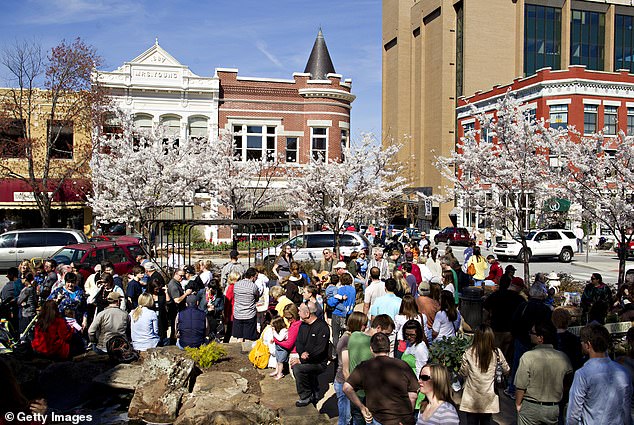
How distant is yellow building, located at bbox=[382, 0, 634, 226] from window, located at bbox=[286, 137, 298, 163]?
22800mm

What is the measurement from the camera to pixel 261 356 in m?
10.5

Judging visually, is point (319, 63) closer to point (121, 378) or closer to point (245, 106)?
point (245, 106)

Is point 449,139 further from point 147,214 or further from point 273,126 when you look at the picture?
point 147,214

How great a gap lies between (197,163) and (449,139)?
38151mm

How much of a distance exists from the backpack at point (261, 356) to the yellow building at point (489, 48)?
49770 millimetres

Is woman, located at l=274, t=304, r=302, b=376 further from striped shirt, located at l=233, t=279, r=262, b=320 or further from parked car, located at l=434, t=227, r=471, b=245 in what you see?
parked car, located at l=434, t=227, r=471, b=245

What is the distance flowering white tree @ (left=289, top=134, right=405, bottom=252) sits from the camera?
24.8m

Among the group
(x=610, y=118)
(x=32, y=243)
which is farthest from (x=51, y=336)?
(x=610, y=118)

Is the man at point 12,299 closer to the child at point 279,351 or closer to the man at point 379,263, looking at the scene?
the child at point 279,351

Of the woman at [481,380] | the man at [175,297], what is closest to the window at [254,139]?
the man at [175,297]

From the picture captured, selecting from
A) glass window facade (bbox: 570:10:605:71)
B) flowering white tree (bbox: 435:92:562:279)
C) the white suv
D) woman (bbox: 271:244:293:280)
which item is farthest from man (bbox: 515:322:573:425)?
glass window facade (bbox: 570:10:605:71)

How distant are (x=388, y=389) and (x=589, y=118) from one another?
43.0 meters

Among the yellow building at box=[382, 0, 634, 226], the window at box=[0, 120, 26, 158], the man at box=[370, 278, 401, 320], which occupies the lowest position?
the man at box=[370, 278, 401, 320]

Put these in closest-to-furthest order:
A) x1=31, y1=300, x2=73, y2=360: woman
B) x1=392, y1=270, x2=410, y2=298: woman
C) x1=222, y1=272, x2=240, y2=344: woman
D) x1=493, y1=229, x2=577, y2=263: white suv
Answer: x1=31, y1=300, x2=73, y2=360: woman → x1=392, y1=270, x2=410, y2=298: woman → x1=222, y1=272, x2=240, y2=344: woman → x1=493, y1=229, x2=577, y2=263: white suv
